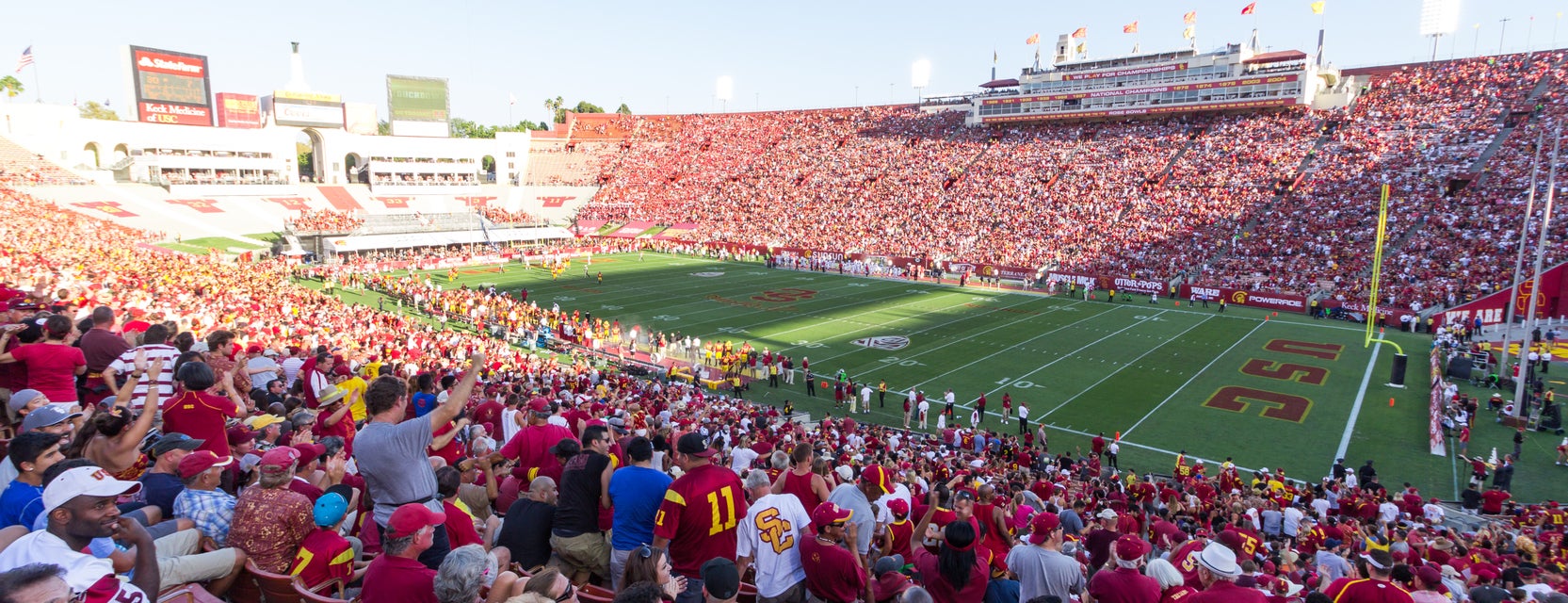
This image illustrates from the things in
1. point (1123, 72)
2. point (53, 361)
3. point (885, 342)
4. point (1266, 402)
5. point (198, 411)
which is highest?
point (1123, 72)

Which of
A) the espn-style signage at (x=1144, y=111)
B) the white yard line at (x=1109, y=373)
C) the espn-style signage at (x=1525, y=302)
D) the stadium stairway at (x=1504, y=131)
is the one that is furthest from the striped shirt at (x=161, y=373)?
the espn-style signage at (x=1144, y=111)

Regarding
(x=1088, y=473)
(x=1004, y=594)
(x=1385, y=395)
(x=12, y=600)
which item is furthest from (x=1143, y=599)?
(x=1385, y=395)

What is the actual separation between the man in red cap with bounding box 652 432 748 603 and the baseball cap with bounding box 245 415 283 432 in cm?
480

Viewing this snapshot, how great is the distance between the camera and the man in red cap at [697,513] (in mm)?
4891

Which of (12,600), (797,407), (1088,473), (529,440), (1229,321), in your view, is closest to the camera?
(12,600)

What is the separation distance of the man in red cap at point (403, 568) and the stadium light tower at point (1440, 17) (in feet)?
242

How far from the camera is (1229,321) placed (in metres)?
34.0

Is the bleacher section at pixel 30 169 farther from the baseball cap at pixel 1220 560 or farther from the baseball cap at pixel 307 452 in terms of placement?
the baseball cap at pixel 1220 560

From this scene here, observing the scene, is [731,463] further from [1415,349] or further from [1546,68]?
[1546,68]

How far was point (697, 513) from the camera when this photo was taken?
4.93m

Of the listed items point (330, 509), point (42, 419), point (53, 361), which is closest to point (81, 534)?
point (330, 509)

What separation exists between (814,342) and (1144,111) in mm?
42474

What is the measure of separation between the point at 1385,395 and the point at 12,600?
2794 cm

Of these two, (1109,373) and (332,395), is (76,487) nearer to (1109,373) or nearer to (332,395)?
(332,395)
